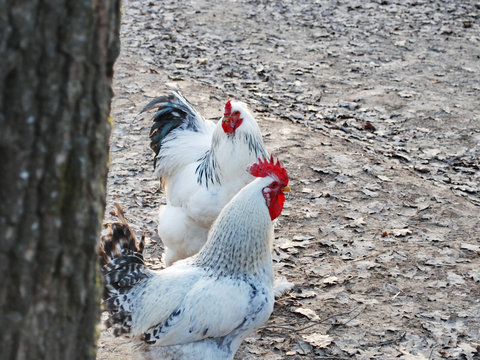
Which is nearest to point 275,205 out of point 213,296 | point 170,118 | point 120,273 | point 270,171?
point 270,171

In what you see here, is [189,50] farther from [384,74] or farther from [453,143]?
[453,143]

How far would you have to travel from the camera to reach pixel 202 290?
4258mm

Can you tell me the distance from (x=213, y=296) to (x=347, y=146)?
15.0ft

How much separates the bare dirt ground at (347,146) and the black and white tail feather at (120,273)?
0.81 m

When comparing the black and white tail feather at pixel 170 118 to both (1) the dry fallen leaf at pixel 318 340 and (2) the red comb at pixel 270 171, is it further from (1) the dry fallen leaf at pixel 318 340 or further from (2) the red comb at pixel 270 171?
(1) the dry fallen leaf at pixel 318 340

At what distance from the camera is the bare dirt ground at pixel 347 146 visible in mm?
5414

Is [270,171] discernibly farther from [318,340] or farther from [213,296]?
[318,340]

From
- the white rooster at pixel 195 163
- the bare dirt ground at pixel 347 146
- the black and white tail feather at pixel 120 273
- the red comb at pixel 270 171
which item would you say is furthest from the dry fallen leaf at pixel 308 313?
the black and white tail feather at pixel 120 273

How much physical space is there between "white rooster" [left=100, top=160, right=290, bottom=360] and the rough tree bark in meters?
1.77

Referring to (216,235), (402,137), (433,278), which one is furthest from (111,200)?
(402,137)

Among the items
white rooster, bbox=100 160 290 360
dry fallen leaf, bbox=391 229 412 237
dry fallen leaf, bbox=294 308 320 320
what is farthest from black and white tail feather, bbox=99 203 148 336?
dry fallen leaf, bbox=391 229 412 237

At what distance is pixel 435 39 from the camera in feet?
39.5

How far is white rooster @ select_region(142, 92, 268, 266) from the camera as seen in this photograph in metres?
5.34

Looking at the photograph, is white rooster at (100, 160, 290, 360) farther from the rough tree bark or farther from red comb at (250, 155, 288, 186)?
the rough tree bark
